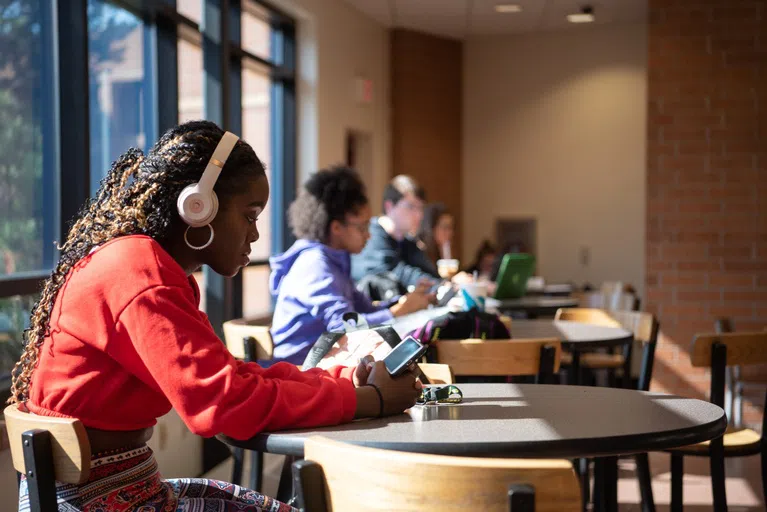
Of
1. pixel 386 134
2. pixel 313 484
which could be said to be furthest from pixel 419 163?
pixel 313 484

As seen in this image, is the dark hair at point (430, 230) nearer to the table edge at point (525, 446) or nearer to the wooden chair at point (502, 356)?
the wooden chair at point (502, 356)

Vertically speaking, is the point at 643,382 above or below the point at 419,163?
below

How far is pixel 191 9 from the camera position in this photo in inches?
181

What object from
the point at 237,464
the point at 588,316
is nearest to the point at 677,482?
the point at 588,316

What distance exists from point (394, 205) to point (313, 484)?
3.96 m

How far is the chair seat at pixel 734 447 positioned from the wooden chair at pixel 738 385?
1.36 metres

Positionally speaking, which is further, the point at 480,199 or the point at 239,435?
Result: the point at 480,199

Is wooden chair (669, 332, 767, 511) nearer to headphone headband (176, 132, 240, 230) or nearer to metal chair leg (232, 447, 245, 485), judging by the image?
metal chair leg (232, 447, 245, 485)

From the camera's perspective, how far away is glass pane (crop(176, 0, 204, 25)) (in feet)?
14.6

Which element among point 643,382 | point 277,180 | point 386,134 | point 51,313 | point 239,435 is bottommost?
point 643,382

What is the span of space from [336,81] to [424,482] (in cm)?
579

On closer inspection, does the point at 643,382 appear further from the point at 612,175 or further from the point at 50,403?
the point at 612,175

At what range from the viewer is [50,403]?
4.91 feet

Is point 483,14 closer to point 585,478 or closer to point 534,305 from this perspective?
point 534,305
